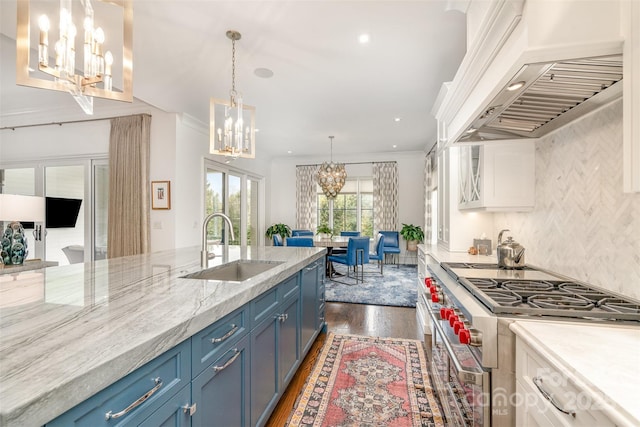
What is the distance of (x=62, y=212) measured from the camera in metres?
4.64

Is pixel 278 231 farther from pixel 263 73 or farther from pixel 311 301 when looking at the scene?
pixel 311 301

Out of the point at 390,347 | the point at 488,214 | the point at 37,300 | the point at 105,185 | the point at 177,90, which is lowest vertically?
the point at 390,347

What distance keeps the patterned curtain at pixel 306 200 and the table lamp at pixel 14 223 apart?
563 cm

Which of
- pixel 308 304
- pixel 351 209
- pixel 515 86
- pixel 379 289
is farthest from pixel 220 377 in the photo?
pixel 351 209

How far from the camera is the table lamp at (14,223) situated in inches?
116

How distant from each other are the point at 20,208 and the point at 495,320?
4230mm

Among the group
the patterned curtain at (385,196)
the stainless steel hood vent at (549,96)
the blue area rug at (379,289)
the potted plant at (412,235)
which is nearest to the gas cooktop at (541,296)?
the stainless steel hood vent at (549,96)

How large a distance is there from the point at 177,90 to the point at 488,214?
3.81 m

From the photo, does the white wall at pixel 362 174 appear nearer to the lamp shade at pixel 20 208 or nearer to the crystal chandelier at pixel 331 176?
the crystal chandelier at pixel 331 176

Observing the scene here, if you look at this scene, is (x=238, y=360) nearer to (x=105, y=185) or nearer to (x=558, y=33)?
(x=558, y=33)

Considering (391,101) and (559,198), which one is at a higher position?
(391,101)

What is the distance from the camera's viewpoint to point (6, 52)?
9.75 feet

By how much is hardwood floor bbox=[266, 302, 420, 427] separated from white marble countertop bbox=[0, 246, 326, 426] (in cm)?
98

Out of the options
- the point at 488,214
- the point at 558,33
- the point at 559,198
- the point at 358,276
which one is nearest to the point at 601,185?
the point at 559,198
